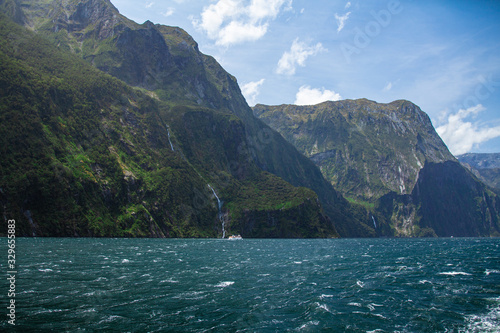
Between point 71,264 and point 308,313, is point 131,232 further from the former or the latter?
point 308,313

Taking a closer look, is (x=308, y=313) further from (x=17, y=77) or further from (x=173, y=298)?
(x=17, y=77)

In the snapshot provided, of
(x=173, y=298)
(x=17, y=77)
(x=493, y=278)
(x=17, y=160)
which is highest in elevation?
(x=17, y=77)

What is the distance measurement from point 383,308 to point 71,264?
4710 centimetres

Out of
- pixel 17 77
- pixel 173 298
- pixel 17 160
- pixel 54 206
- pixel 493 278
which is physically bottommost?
pixel 493 278

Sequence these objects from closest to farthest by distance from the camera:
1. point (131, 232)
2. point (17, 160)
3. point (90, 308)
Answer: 1. point (90, 308)
2. point (17, 160)
3. point (131, 232)

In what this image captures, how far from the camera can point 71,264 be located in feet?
174

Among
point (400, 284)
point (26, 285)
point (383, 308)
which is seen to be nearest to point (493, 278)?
point (400, 284)

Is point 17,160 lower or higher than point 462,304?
higher

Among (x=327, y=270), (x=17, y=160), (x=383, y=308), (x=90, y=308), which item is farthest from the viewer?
(x=17, y=160)

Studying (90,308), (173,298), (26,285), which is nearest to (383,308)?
(173,298)

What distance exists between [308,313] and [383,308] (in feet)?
25.2

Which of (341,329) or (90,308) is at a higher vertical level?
(90,308)

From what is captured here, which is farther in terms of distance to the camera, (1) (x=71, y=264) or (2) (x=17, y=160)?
(2) (x=17, y=160)

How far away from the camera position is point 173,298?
3344cm
